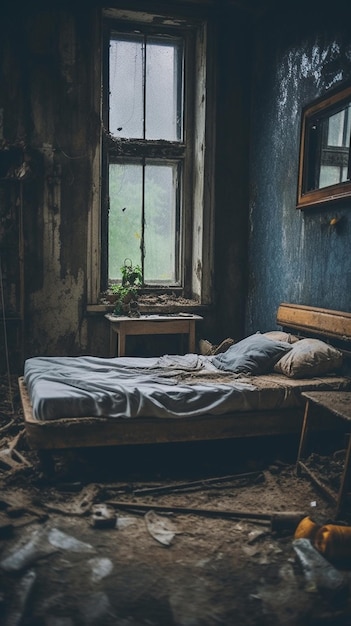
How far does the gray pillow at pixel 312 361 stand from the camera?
403 centimetres

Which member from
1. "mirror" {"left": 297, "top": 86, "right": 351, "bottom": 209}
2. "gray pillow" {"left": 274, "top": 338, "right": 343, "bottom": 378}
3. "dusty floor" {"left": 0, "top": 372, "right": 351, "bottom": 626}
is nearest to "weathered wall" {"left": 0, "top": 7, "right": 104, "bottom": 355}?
"dusty floor" {"left": 0, "top": 372, "right": 351, "bottom": 626}

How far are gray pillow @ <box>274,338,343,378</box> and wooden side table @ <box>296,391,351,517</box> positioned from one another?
338 mm

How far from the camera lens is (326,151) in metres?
4.56

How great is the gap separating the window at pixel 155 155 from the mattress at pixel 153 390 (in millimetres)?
1907

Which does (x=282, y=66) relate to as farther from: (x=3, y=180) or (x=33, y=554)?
(x=33, y=554)

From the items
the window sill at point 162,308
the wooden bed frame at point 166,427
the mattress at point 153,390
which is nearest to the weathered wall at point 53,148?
the window sill at point 162,308

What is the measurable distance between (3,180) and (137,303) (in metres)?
1.86

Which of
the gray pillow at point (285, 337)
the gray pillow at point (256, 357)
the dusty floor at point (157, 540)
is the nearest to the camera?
the dusty floor at point (157, 540)

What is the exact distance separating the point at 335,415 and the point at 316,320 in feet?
3.96

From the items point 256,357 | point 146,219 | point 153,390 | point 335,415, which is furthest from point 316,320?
point 146,219

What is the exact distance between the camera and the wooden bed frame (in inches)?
131

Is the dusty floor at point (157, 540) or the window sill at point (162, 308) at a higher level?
the window sill at point (162, 308)

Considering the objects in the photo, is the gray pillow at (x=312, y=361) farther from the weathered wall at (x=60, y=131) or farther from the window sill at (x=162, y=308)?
the weathered wall at (x=60, y=131)

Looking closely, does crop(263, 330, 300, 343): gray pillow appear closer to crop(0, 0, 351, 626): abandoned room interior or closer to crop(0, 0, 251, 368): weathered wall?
crop(0, 0, 351, 626): abandoned room interior
